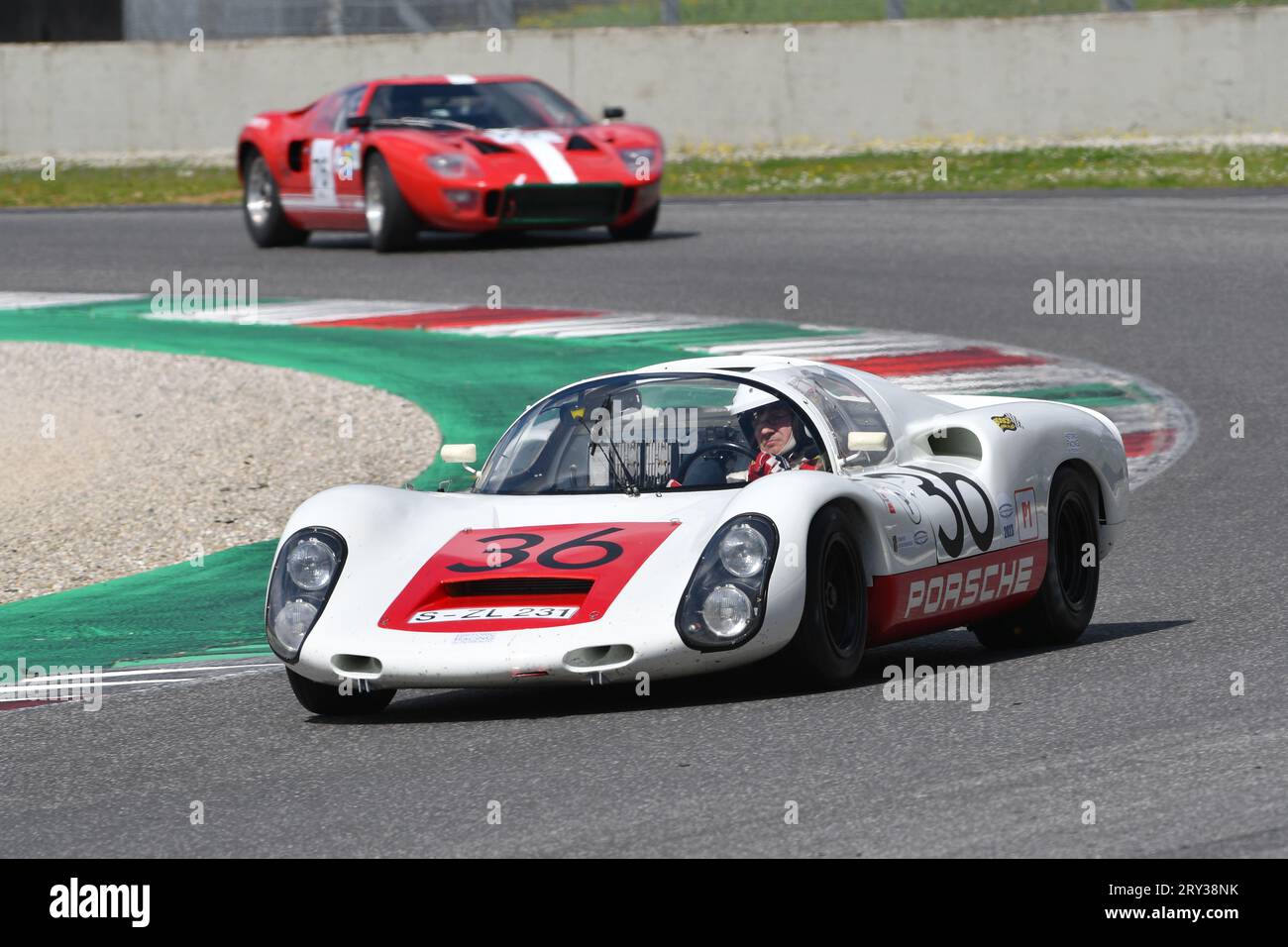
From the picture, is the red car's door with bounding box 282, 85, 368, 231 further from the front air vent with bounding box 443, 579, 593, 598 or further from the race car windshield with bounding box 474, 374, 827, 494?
the front air vent with bounding box 443, 579, 593, 598

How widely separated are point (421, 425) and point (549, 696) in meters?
5.64

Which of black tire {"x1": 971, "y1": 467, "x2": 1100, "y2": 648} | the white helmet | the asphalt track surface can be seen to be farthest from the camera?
black tire {"x1": 971, "y1": 467, "x2": 1100, "y2": 648}

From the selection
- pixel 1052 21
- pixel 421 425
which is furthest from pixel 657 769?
pixel 1052 21

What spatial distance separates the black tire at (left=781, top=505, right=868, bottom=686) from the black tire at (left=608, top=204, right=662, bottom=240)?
40.8ft

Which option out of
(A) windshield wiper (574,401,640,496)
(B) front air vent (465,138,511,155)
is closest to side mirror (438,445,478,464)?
(A) windshield wiper (574,401,640,496)

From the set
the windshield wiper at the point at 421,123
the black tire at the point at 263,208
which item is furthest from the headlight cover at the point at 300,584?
the black tire at the point at 263,208

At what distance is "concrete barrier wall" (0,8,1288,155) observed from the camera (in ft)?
76.3

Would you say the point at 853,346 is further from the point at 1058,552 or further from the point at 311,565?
the point at 311,565

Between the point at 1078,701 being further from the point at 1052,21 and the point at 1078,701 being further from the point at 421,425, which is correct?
the point at 1052,21

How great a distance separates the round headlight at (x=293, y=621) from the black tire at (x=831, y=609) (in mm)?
1401

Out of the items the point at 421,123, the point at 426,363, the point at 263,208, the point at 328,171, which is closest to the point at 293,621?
the point at 426,363

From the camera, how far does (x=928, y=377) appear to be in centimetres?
1339

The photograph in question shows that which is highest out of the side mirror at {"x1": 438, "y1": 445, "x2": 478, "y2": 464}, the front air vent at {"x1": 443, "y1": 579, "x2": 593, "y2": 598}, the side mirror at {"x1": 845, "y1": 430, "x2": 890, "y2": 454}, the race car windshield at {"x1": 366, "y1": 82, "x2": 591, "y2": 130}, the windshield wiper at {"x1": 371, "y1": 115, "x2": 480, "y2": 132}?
the race car windshield at {"x1": 366, "y1": 82, "x2": 591, "y2": 130}

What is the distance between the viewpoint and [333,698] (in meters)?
6.89
